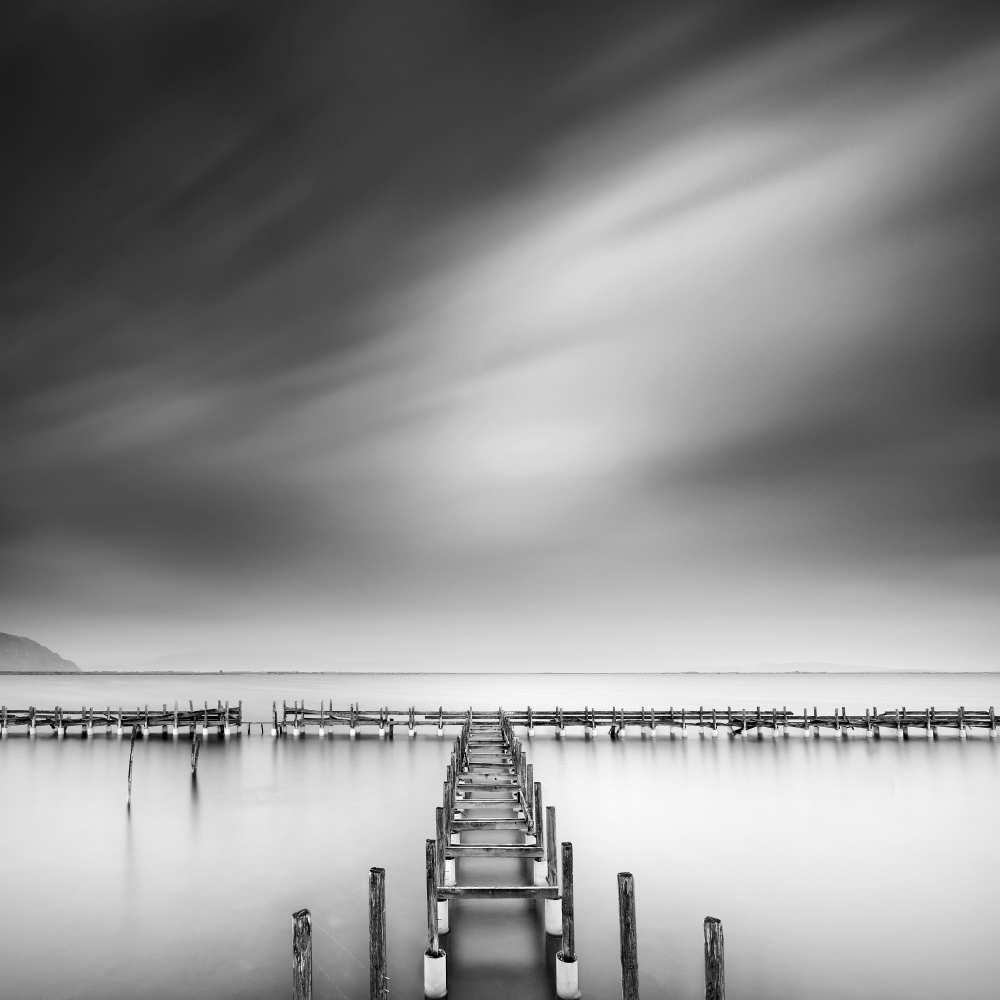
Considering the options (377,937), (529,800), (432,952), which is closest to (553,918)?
(432,952)

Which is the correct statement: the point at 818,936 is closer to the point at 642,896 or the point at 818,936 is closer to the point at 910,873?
the point at 642,896

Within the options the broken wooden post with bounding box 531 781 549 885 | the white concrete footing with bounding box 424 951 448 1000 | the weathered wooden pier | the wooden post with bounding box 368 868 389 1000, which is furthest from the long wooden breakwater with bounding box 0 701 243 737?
the wooden post with bounding box 368 868 389 1000

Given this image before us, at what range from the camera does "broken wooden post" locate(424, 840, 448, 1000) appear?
417 inches

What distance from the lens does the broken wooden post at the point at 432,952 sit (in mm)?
10602

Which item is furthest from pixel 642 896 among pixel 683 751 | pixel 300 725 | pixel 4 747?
pixel 4 747

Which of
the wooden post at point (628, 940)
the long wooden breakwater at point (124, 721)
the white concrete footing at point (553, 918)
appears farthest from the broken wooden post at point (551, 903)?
the long wooden breakwater at point (124, 721)

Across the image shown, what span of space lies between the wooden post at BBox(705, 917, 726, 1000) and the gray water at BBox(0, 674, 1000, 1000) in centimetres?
476

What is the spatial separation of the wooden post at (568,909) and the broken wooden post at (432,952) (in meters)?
1.82

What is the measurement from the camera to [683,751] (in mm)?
→ 43312

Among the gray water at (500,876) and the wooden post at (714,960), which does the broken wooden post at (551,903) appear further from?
the wooden post at (714,960)

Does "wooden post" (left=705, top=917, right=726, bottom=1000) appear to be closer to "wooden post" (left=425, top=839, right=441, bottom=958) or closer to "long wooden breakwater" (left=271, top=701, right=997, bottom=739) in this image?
"wooden post" (left=425, top=839, right=441, bottom=958)

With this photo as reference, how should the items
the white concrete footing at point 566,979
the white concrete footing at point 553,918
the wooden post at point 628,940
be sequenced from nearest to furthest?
the wooden post at point 628,940, the white concrete footing at point 566,979, the white concrete footing at point 553,918

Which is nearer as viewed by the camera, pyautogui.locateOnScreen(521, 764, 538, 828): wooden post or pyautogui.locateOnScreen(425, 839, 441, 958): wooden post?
pyautogui.locateOnScreen(425, 839, 441, 958): wooden post

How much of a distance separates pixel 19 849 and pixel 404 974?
49.5ft
